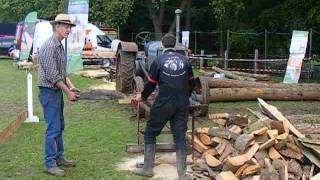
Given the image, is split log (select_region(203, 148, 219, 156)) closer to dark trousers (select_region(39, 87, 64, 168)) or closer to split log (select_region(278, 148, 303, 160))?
split log (select_region(278, 148, 303, 160))

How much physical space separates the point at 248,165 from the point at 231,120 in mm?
1883

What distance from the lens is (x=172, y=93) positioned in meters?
6.68

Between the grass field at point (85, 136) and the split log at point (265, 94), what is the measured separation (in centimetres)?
18

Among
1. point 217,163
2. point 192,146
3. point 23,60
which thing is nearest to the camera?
point 217,163

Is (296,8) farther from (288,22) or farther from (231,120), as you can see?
Result: (231,120)

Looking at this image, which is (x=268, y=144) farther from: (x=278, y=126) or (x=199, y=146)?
(x=199, y=146)

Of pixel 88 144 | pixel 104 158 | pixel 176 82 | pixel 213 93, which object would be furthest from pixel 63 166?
pixel 213 93

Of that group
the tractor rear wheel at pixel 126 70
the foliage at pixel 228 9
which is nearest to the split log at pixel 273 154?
the tractor rear wheel at pixel 126 70

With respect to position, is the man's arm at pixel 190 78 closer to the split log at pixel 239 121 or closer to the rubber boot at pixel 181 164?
the rubber boot at pixel 181 164

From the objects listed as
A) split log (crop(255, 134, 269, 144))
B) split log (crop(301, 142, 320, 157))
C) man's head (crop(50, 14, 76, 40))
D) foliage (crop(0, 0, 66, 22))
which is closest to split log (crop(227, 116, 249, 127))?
split log (crop(255, 134, 269, 144))

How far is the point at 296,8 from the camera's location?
27.0 m

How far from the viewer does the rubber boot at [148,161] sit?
23.1 feet

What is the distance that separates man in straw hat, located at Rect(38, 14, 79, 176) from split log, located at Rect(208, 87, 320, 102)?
285 inches

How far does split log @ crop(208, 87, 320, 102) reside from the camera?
14.0 meters
